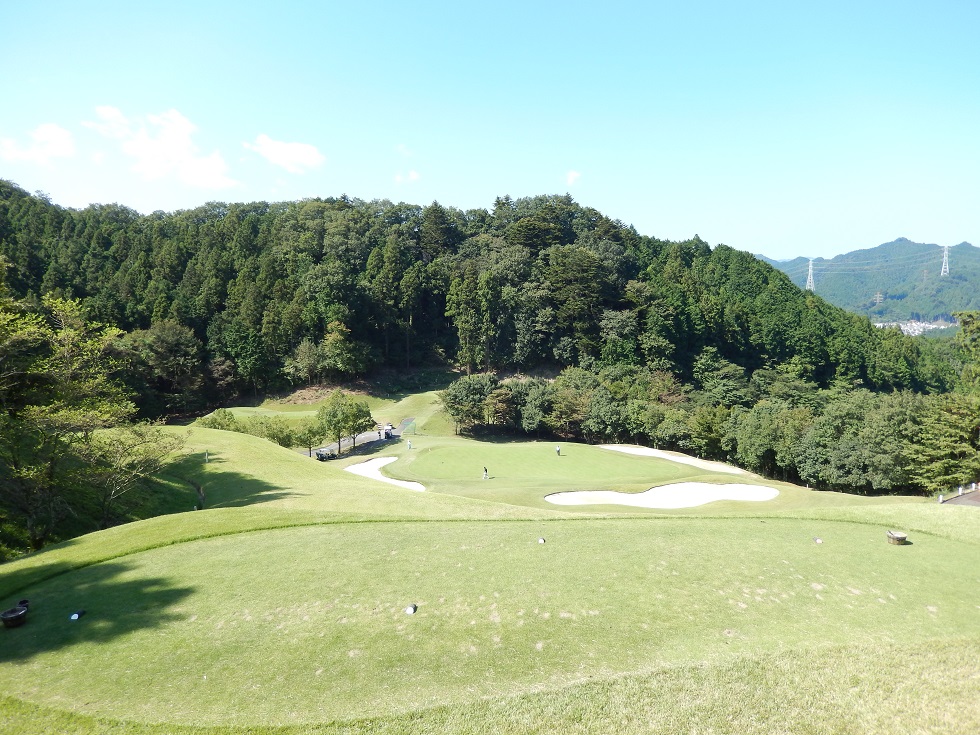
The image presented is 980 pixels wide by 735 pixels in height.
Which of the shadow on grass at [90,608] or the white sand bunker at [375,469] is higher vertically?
the shadow on grass at [90,608]

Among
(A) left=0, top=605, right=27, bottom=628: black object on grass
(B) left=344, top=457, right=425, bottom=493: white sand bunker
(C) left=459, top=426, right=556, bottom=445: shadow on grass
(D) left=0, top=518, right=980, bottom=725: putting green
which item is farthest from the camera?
(C) left=459, top=426, right=556, bottom=445: shadow on grass

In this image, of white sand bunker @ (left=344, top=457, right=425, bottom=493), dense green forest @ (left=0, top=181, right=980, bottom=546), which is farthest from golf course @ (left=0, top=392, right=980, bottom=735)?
dense green forest @ (left=0, top=181, right=980, bottom=546)

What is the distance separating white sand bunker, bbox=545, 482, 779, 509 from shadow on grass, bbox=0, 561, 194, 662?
21.5 metres

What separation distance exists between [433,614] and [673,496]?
26463mm

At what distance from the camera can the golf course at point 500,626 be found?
7676mm

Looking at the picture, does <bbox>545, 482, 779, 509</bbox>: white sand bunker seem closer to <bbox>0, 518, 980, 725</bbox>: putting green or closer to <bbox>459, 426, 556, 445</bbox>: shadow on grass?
<bbox>0, 518, 980, 725</bbox>: putting green

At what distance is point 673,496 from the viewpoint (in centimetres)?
3319

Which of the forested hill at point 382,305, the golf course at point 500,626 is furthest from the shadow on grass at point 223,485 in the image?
the forested hill at point 382,305

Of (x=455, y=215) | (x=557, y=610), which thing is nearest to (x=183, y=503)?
(x=557, y=610)

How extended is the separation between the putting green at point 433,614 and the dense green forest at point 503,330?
107 ft

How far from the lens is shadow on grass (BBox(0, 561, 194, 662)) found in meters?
9.65

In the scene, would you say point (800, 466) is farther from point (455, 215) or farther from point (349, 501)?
point (455, 215)

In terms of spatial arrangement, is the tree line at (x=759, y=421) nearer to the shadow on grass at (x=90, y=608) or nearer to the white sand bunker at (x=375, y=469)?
the white sand bunker at (x=375, y=469)

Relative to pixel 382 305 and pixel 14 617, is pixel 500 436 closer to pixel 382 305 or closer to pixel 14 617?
pixel 382 305
